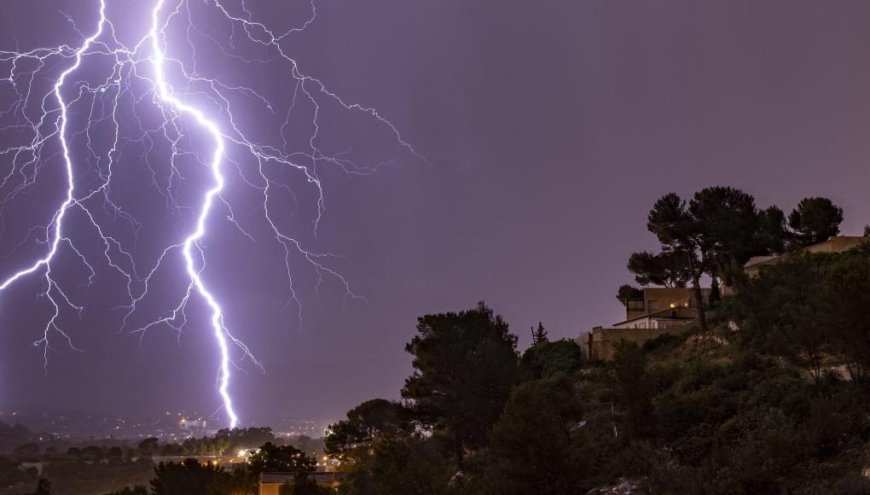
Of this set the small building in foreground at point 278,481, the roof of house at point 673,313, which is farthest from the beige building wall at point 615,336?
the small building in foreground at point 278,481

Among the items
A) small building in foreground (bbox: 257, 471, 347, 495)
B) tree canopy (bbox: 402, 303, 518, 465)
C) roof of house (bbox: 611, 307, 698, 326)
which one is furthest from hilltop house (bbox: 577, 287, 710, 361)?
small building in foreground (bbox: 257, 471, 347, 495)

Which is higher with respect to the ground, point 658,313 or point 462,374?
point 658,313

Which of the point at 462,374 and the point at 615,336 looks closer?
the point at 462,374

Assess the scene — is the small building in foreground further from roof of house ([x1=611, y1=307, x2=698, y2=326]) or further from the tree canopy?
roof of house ([x1=611, y1=307, x2=698, y2=326])

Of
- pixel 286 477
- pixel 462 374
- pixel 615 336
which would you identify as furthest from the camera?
pixel 286 477

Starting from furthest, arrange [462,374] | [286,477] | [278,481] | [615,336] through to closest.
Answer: [286,477], [278,481], [615,336], [462,374]

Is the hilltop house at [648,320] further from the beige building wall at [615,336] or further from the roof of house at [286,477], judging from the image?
the roof of house at [286,477]

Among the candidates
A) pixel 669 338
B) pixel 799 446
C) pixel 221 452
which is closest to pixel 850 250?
pixel 669 338

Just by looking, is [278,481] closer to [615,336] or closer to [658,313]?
[615,336]

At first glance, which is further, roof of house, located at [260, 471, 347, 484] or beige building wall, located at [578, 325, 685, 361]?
roof of house, located at [260, 471, 347, 484]

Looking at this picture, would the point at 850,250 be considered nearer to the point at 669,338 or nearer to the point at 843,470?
the point at 669,338

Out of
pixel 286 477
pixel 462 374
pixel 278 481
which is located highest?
pixel 462 374

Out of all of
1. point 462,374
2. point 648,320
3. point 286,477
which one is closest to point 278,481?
point 286,477
